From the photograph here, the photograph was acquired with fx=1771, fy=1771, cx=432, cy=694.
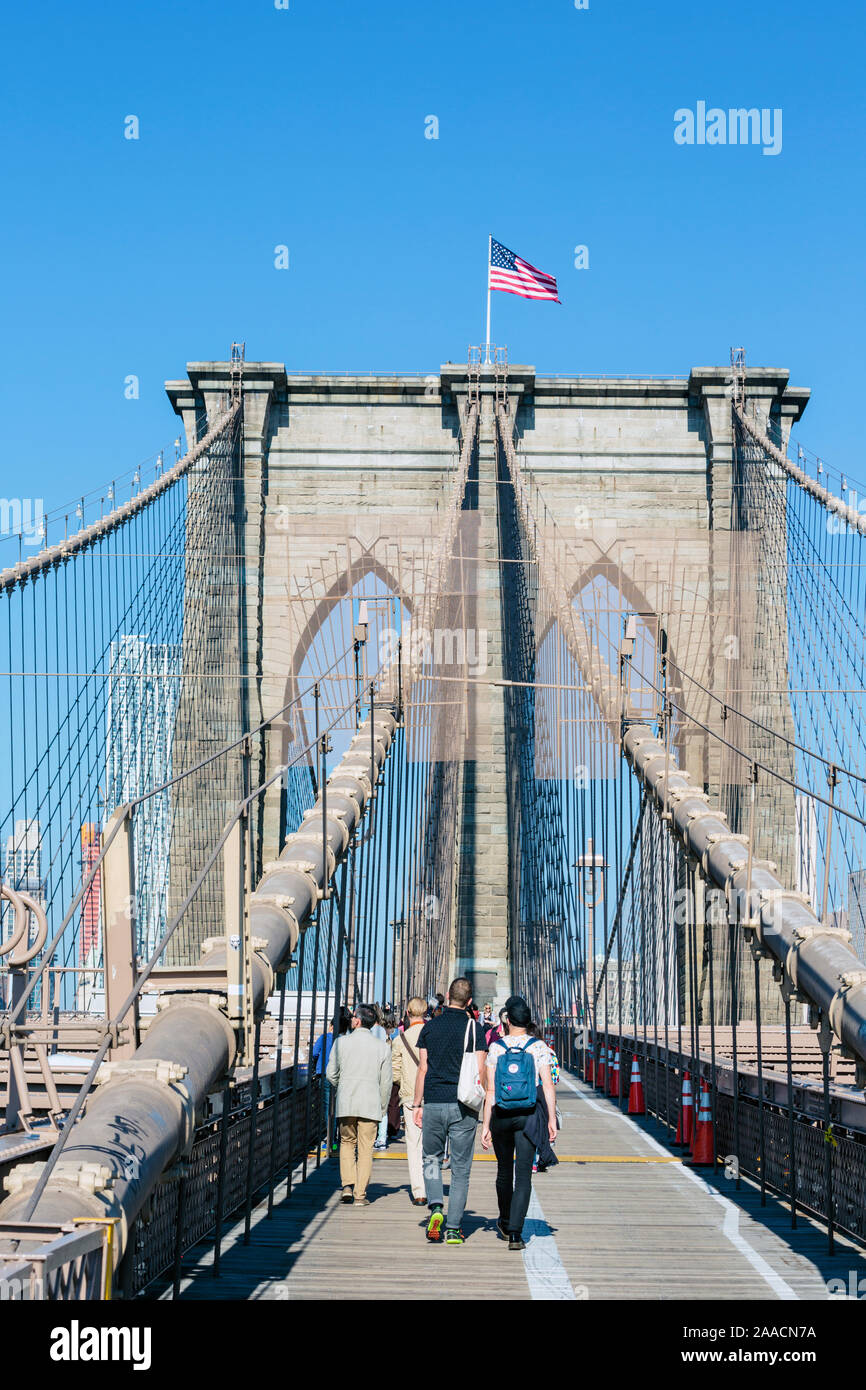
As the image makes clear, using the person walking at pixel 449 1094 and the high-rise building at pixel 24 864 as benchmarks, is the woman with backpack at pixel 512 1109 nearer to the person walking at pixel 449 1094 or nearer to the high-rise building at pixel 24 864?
the person walking at pixel 449 1094

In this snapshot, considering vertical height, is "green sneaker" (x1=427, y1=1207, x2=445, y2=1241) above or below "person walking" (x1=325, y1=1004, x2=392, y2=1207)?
below

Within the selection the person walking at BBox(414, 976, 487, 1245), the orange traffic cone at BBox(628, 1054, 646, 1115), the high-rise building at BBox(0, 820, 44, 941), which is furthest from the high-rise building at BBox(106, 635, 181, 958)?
the person walking at BBox(414, 976, 487, 1245)

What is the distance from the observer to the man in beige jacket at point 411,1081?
9016mm

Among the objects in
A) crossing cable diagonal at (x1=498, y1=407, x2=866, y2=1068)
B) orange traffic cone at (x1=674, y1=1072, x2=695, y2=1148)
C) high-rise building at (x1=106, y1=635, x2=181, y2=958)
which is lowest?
orange traffic cone at (x1=674, y1=1072, x2=695, y2=1148)

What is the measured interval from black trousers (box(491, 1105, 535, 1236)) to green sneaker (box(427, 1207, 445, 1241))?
26 centimetres

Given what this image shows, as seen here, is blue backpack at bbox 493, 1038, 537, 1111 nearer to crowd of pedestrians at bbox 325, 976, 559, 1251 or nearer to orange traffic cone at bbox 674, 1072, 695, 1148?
crowd of pedestrians at bbox 325, 976, 559, 1251

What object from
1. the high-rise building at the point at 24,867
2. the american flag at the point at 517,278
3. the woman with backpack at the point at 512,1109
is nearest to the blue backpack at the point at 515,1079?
the woman with backpack at the point at 512,1109

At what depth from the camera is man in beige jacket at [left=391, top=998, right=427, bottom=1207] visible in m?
9.02

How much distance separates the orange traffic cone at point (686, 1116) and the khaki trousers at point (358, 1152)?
10.3 ft

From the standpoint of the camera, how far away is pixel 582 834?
950 inches

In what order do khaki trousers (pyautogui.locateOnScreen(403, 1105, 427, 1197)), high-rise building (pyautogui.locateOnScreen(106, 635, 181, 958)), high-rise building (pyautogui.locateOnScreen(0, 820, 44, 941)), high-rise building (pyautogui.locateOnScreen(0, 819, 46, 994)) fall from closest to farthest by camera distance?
khaki trousers (pyautogui.locateOnScreen(403, 1105, 427, 1197))
high-rise building (pyautogui.locateOnScreen(0, 819, 46, 994))
high-rise building (pyautogui.locateOnScreen(0, 820, 44, 941))
high-rise building (pyautogui.locateOnScreen(106, 635, 181, 958))

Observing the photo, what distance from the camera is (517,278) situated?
33125mm

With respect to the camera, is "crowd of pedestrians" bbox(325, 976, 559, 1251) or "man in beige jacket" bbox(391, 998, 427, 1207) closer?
"crowd of pedestrians" bbox(325, 976, 559, 1251)
